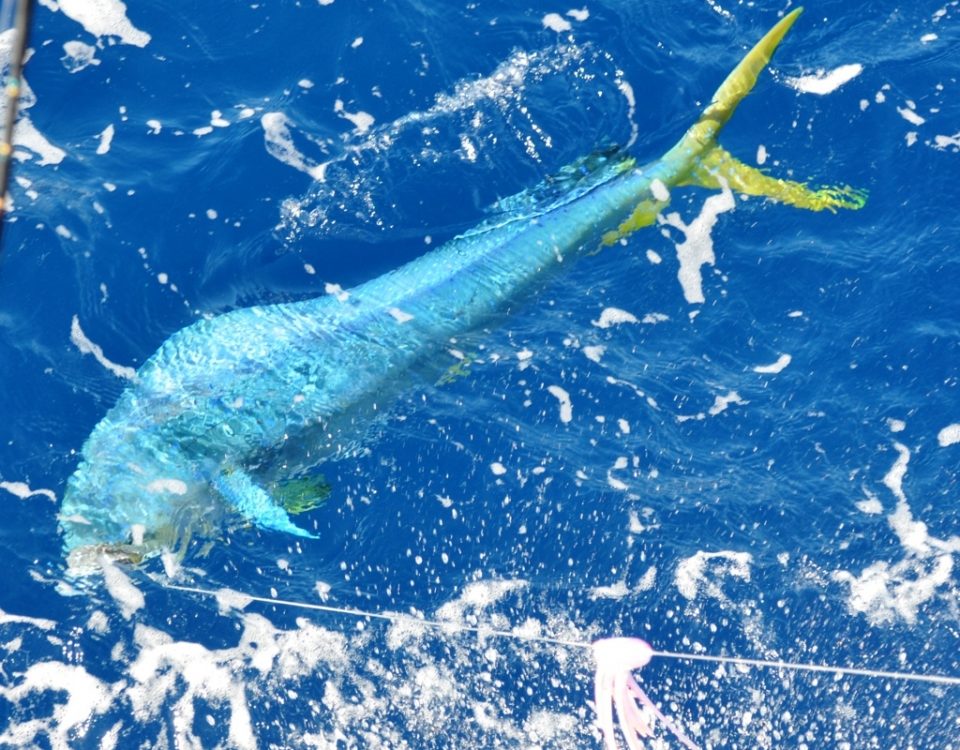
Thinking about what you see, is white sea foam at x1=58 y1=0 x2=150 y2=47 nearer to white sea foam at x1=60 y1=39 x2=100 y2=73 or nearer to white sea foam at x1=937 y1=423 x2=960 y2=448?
white sea foam at x1=60 y1=39 x2=100 y2=73

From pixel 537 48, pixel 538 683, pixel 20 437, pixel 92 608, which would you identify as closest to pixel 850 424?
pixel 538 683

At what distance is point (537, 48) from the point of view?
10023 mm

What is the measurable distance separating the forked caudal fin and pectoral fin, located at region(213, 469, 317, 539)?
427cm

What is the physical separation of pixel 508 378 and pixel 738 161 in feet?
9.33

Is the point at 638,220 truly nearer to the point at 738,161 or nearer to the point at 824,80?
the point at 738,161

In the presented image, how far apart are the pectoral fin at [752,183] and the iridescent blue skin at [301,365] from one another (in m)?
0.01

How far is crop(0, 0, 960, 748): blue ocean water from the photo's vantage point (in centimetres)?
770

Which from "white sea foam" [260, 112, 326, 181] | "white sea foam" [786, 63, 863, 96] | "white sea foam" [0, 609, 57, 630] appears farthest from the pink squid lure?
"white sea foam" [786, 63, 863, 96]

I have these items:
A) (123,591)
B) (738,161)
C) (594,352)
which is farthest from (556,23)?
(123,591)

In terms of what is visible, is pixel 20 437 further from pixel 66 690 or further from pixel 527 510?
pixel 527 510

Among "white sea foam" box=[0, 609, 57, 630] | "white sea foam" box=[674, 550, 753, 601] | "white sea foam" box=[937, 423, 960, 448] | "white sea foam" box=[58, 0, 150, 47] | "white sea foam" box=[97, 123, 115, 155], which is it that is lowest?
"white sea foam" box=[674, 550, 753, 601]

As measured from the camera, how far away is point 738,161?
373 inches

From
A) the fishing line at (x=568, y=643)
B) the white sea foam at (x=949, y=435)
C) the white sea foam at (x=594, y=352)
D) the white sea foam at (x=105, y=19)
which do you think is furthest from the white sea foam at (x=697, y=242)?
the white sea foam at (x=105, y=19)

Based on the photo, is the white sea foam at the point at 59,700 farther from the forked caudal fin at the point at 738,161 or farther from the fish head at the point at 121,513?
the forked caudal fin at the point at 738,161
